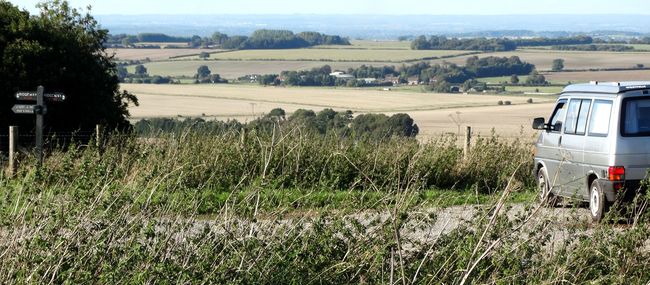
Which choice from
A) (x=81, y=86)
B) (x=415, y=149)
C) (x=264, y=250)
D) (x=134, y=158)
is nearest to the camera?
(x=264, y=250)

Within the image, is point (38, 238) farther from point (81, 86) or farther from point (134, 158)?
point (81, 86)

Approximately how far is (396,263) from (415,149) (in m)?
10.8

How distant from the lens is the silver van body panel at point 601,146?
14.0m

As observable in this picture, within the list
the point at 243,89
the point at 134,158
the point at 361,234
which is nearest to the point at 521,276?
the point at 361,234

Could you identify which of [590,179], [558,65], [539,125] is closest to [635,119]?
[590,179]

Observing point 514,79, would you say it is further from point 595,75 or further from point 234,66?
point 234,66

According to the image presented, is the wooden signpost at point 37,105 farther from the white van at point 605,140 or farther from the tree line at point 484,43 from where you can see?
the tree line at point 484,43

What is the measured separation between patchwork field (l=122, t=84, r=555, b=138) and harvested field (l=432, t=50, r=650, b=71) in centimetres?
2923

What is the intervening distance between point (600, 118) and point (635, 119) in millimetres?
531

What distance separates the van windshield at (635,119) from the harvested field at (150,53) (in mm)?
108804

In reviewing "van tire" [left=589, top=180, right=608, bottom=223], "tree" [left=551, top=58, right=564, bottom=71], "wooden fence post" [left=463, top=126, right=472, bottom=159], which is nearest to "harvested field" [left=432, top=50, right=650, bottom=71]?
"tree" [left=551, top=58, right=564, bottom=71]

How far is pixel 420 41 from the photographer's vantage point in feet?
499

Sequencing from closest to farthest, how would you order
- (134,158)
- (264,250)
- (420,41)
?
(264,250) < (134,158) < (420,41)

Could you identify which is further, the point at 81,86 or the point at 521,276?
the point at 81,86
